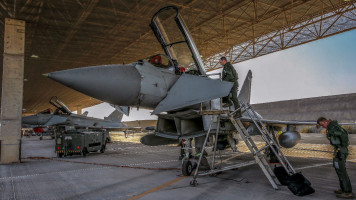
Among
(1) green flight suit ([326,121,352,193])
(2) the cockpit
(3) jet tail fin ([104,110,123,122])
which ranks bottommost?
(1) green flight suit ([326,121,352,193])

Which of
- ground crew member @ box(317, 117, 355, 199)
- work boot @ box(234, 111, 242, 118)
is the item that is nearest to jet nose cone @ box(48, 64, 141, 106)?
work boot @ box(234, 111, 242, 118)

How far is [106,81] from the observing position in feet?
14.4

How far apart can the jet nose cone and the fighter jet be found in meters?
13.7

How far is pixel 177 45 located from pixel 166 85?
1543 millimetres

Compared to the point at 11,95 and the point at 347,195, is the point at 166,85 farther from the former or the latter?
the point at 11,95

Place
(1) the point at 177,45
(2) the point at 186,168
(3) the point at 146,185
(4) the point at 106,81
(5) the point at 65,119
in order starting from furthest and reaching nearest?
(5) the point at 65,119
(1) the point at 177,45
(2) the point at 186,168
(3) the point at 146,185
(4) the point at 106,81

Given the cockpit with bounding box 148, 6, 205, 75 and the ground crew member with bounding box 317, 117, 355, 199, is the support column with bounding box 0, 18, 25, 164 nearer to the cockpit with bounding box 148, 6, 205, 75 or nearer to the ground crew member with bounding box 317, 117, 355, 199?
the cockpit with bounding box 148, 6, 205, 75

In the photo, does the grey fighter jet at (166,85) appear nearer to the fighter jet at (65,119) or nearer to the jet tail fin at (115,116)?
the fighter jet at (65,119)

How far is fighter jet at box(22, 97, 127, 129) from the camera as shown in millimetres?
18272

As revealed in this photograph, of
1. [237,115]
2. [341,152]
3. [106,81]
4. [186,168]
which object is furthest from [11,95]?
[341,152]

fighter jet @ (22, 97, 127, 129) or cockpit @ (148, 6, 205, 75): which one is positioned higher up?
cockpit @ (148, 6, 205, 75)

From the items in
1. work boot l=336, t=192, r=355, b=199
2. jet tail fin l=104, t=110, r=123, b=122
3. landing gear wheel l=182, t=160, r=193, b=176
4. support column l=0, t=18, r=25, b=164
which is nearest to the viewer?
work boot l=336, t=192, r=355, b=199

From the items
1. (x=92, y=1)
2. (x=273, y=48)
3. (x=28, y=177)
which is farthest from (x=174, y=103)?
(x=273, y=48)

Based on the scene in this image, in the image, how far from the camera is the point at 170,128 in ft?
20.7
